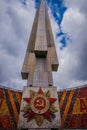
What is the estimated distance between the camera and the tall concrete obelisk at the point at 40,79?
2406 cm

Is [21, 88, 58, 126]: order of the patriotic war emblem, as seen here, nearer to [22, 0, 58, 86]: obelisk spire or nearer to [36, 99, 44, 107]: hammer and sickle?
[36, 99, 44, 107]: hammer and sickle

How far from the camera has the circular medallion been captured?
80.4 feet

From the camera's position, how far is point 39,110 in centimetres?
2452

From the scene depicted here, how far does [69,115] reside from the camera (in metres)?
26.0

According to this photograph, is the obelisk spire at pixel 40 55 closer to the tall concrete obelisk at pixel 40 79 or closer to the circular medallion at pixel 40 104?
the tall concrete obelisk at pixel 40 79

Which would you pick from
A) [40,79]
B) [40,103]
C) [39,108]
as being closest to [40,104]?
[40,103]

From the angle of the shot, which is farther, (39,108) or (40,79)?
(40,79)

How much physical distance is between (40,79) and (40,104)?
3.54m

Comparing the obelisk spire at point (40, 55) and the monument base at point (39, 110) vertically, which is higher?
the obelisk spire at point (40, 55)

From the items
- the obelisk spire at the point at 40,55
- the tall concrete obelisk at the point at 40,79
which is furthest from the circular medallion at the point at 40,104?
the obelisk spire at the point at 40,55

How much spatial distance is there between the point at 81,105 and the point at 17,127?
7.86m

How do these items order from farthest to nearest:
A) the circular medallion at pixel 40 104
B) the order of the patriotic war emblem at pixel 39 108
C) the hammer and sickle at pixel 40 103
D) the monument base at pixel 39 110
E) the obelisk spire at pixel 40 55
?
1. the obelisk spire at pixel 40 55
2. the hammer and sickle at pixel 40 103
3. the circular medallion at pixel 40 104
4. the order of the patriotic war emblem at pixel 39 108
5. the monument base at pixel 39 110

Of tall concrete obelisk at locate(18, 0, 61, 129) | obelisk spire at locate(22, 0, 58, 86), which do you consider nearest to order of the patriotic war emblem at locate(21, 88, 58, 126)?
tall concrete obelisk at locate(18, 0, 61, 129)

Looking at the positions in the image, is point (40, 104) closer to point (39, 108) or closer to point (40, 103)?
point (40, 103)
